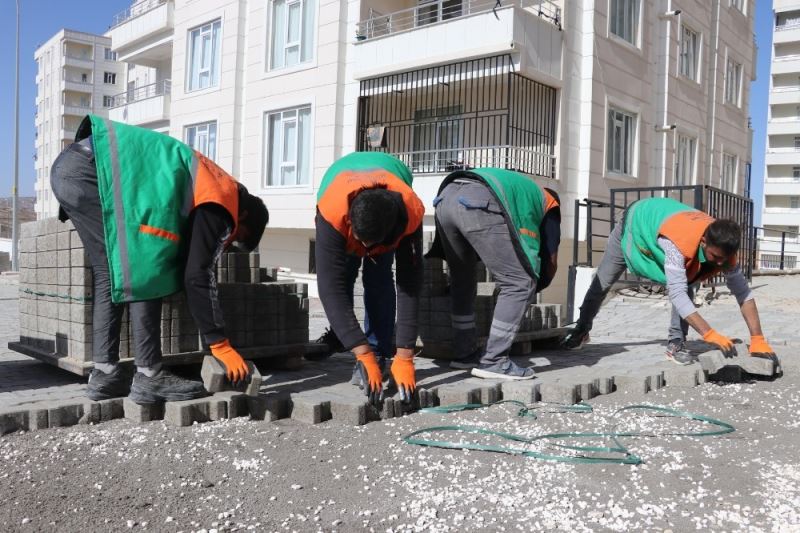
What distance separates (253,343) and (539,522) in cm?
278

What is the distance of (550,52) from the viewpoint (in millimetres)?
12586

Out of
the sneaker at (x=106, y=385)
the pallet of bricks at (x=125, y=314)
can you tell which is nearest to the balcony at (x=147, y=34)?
the pallet of bricks at (x=125, y=314)

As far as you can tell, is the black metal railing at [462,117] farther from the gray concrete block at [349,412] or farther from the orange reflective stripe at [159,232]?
the orange reflective stripe at [159,232]

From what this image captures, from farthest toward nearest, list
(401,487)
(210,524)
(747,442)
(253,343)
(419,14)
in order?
1. (419,14)
2. (253,343)
3. (747,442)
4. (401,487)
5. (210,524)

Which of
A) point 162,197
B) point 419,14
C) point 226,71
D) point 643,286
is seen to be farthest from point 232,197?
point 226,71

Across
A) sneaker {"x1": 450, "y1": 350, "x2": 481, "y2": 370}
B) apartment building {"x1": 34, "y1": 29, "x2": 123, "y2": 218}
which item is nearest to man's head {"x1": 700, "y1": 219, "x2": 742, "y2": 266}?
sneaker {"x1": 450, "y1": 350, "x2": 481, "y2": 370}

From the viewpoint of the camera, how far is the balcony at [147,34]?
19.4m

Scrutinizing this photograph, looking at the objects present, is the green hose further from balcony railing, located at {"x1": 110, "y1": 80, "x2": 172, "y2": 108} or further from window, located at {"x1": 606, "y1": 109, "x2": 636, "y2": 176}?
balcony railing, located at {"x1": 110, "y1": 80, "x2": 172, "y2": 108}

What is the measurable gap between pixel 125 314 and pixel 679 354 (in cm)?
403

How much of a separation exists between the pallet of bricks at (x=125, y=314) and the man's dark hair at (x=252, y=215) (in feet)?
2.23

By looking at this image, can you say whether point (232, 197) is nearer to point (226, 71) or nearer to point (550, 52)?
point (550, 52)

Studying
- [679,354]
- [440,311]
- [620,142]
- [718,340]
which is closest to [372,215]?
[440,311]

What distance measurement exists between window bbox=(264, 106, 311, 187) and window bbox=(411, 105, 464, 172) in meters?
2.35

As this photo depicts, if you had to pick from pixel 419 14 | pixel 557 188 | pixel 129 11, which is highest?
pixel 129 11
